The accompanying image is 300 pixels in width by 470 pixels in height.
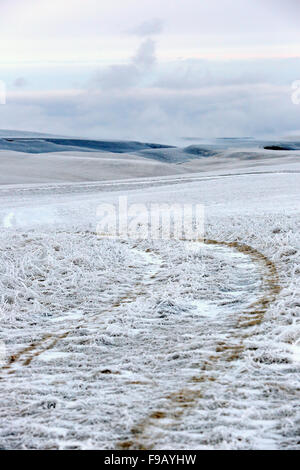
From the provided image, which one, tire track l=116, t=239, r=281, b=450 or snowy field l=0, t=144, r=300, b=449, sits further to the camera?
snowy field l=0, t=144, r=300, b=449

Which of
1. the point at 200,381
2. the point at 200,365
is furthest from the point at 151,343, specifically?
the point at 200,381

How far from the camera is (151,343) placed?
562 centimetres

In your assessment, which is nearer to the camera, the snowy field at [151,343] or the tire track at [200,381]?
the tire track at [200,381]

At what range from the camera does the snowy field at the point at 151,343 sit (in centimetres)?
367

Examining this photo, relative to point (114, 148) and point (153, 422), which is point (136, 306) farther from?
point (114, 148)

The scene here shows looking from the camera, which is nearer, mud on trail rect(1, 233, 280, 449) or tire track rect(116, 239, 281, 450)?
tire track rect(116, 239, 281, 450)

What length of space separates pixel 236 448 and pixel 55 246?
8.46 m

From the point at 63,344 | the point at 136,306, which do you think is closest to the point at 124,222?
the point at 136,306

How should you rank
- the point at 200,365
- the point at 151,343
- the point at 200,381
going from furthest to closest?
the point at 151,343, the point at 200,365, the point at 200,381

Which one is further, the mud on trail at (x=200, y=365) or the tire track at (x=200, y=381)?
the mud on trail at (x=200, y=365)

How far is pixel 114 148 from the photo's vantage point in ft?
591

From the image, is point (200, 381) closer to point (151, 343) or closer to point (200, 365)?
point (200, 365)

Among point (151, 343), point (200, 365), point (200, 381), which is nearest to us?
point (200, 381)

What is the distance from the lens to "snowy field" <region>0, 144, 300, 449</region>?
3674 millimetres
